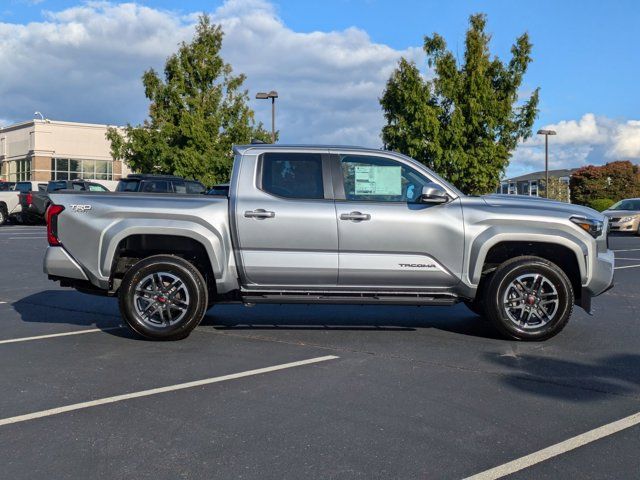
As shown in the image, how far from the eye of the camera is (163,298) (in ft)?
22.2

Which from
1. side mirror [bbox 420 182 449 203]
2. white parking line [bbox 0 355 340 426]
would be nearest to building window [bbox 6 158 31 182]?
side mirror [bbox 420 182 449 203]

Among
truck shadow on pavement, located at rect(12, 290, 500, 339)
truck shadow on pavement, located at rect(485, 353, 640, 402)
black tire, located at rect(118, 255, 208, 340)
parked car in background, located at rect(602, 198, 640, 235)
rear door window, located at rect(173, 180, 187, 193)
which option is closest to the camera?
truck shadow on pavement, located at rect(485, 353, 640, 402)

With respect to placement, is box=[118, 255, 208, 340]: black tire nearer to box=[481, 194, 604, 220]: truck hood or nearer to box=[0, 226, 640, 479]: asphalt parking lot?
box=[0, 226, 640, 479]: asphalt parking lot

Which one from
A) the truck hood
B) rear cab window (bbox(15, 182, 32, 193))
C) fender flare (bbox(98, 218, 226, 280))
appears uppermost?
rear cab window (bbox(15, 182, 32, 193))

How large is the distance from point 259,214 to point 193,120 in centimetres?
2184

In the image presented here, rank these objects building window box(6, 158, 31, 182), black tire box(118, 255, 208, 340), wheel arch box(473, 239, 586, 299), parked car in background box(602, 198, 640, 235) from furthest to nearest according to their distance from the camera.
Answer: building window box(6, 158, 31, 182) < parked car in background box(602, 198, 640, 235) < wheel arch box(473, 239, 586, 299) < black tire box(118, 255, 208, 340)

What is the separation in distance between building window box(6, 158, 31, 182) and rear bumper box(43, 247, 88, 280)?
52.0 metres

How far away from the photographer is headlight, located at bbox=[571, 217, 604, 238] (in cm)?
687

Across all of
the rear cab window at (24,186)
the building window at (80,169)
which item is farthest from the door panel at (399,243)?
the building window at (80,169)

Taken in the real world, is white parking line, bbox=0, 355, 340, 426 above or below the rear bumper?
below

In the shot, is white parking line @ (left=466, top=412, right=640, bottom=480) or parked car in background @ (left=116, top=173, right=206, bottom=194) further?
parked car in background @ (left=116, top=173, right=206, bottom=194)

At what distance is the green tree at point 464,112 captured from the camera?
26594mm

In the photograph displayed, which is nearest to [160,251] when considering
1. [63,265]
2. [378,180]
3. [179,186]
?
[63,265]

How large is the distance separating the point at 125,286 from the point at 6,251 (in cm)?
1179
